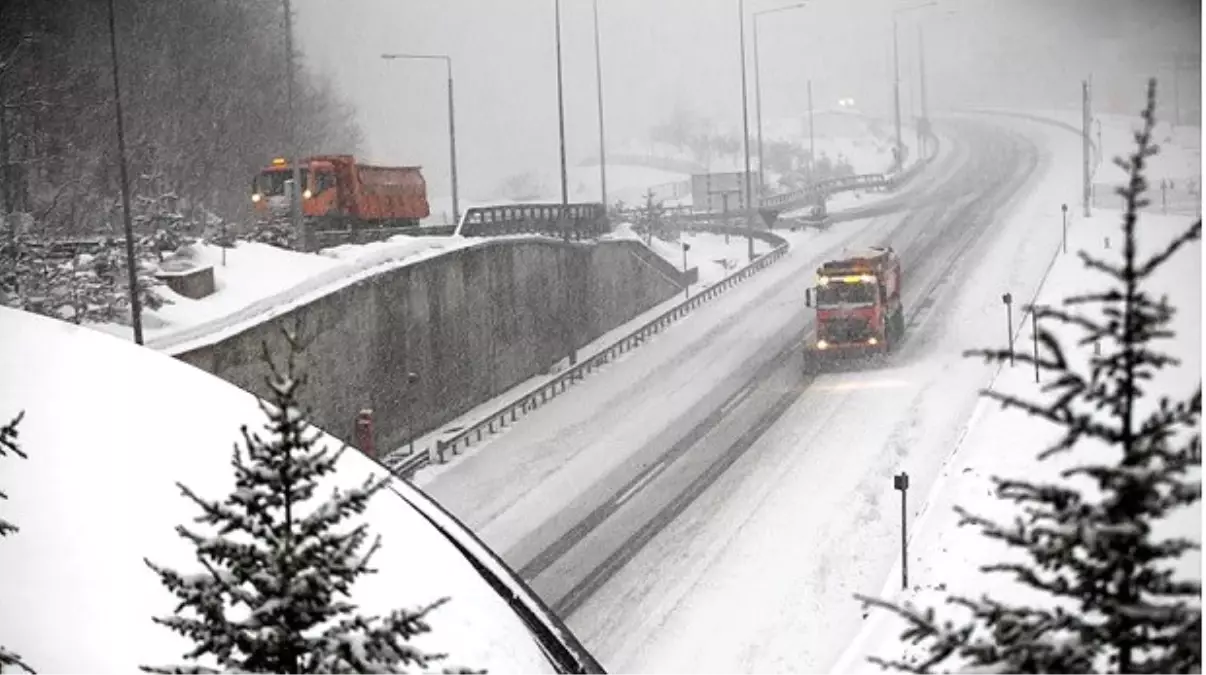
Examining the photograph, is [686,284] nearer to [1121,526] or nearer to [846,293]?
[846,293]

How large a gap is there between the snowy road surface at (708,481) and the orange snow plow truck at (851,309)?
783mm

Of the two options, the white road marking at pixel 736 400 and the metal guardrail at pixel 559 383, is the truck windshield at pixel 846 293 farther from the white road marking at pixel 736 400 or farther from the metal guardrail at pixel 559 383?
the metal guardrail at pixel 559 383

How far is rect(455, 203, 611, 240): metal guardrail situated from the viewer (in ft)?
125

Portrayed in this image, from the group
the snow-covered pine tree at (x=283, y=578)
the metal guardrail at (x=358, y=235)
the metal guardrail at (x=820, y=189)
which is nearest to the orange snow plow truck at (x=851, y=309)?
the metal guardrail at (x=358, y=235)

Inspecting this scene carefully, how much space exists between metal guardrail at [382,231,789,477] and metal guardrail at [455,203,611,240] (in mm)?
3783

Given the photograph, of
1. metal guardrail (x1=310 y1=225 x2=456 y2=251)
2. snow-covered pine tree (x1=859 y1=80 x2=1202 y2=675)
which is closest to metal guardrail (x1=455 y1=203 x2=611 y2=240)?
metal guardrail (x1=310 y1=225 x2=456 y2=251)

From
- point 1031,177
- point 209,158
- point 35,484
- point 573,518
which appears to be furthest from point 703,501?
point 1031,177

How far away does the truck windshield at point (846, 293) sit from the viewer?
34312 millimetres

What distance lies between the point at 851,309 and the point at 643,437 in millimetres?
6877

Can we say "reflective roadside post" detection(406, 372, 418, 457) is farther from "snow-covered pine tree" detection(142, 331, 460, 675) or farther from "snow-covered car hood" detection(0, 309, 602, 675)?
"snow-covered pine tree" detection(142, 331, 460, 675)

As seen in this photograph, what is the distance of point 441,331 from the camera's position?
33.5 metres

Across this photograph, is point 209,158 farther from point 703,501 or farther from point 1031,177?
point 1031,177

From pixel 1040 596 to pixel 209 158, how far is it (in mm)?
39126

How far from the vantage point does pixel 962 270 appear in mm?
45094
